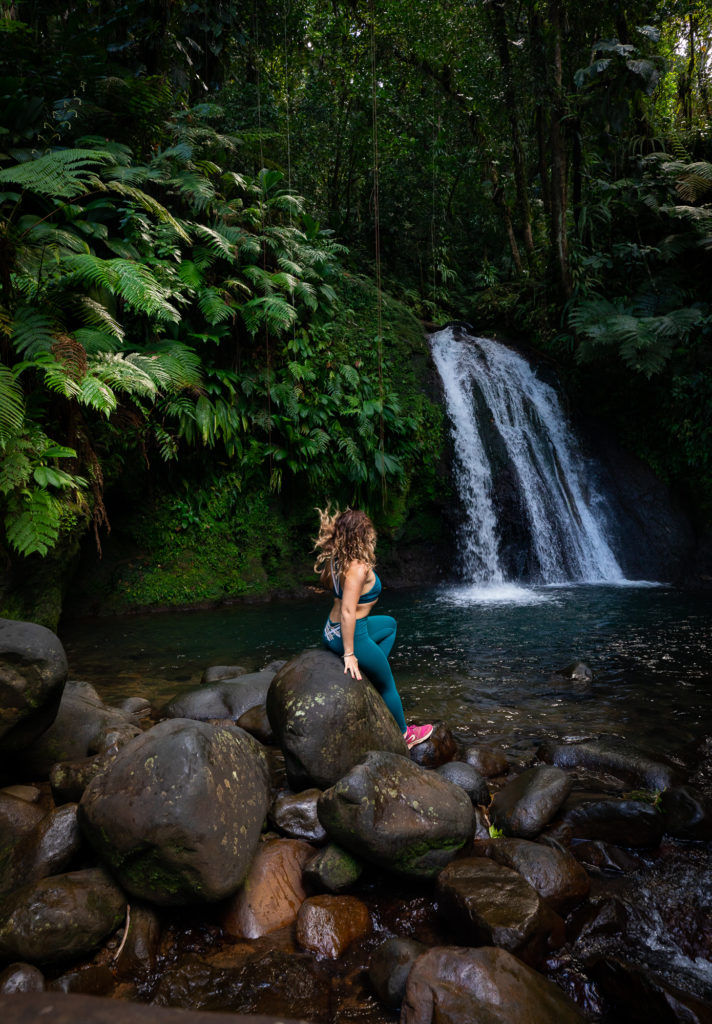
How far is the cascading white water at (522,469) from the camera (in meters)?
11.2

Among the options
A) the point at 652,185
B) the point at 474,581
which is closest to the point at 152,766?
the point at 474,581

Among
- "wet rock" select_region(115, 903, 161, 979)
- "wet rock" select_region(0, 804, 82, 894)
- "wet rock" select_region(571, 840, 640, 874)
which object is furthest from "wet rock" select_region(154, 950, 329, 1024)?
"wet rock" select_region(571, 840, 640, 874)

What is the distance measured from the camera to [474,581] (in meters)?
11.1

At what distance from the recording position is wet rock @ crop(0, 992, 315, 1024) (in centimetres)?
88

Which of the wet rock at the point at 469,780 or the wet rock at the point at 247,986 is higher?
the wet rock at the point at 469,780

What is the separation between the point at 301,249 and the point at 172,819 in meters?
9.99

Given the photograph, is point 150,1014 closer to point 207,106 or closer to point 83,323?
point 83,323

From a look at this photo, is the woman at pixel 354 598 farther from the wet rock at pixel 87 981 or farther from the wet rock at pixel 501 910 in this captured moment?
the wet rock at pixel 87 981

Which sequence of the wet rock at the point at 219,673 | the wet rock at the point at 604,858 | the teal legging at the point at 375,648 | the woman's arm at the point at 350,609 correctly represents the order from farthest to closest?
the wet rock at the point at 219,673 → the teal legging at the point at 375,648 → the woman's arm at the point at 350,609 → the wet rock at the point at 604,858

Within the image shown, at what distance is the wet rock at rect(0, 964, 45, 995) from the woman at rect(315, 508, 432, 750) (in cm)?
202

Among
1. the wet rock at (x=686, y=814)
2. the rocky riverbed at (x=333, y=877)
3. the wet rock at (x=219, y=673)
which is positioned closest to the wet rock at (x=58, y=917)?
the rocky riverbed at (x=333, y=877)

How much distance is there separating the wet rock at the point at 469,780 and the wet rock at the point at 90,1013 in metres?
2.81

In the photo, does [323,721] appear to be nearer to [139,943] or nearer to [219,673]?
[139,943]

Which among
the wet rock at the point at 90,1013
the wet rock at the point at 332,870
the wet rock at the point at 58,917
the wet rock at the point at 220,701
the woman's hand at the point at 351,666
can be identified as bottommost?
the wet rock at the point at 332,870
